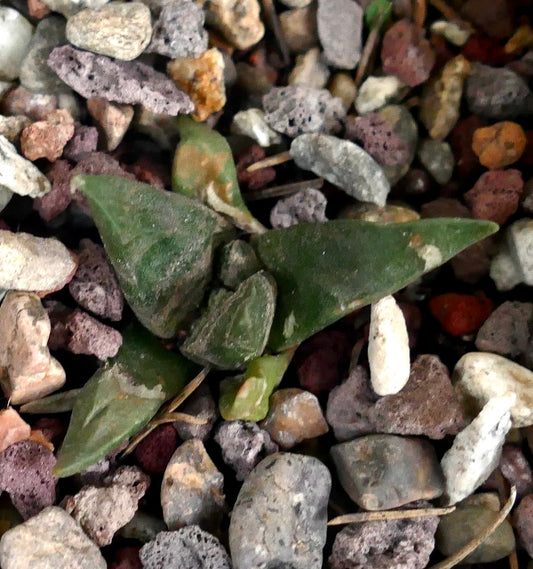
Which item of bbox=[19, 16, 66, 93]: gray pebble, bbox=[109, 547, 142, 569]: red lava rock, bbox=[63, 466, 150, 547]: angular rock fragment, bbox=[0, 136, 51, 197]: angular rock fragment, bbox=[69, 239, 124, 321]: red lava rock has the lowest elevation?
bbox=[109, 547, 142, 569]: red lava rock

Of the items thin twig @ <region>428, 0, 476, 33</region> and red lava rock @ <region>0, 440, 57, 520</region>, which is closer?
red lava rock @ <region>0, 440, 57, 520</region>

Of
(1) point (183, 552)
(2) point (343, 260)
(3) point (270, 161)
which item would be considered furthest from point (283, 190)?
(1) point (183, 552)

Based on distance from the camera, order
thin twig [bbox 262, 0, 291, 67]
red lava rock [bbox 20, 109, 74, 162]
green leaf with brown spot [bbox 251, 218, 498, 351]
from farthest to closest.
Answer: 1. thin twig [bbox 262, 0, 291, 67]
2. red lava rock [bbox 20, 109, 74, 162]
3. green leaf with brown spot [bbox 251, 218, 498, 351]

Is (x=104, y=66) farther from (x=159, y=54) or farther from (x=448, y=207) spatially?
(x=448, y=207)

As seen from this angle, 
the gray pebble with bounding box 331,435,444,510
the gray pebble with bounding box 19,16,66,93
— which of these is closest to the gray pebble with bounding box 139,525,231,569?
the gray pebble with bounding box 331,435,444,510

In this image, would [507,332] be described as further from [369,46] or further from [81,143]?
[81,143]

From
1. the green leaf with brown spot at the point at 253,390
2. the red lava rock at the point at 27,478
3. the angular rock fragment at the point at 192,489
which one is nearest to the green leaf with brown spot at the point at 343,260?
the green leaf with brown spot at the point at 253,390

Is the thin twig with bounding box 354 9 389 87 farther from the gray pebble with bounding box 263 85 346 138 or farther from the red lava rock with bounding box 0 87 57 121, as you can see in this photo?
the red lava rock with bounding box 0 87 57 121
